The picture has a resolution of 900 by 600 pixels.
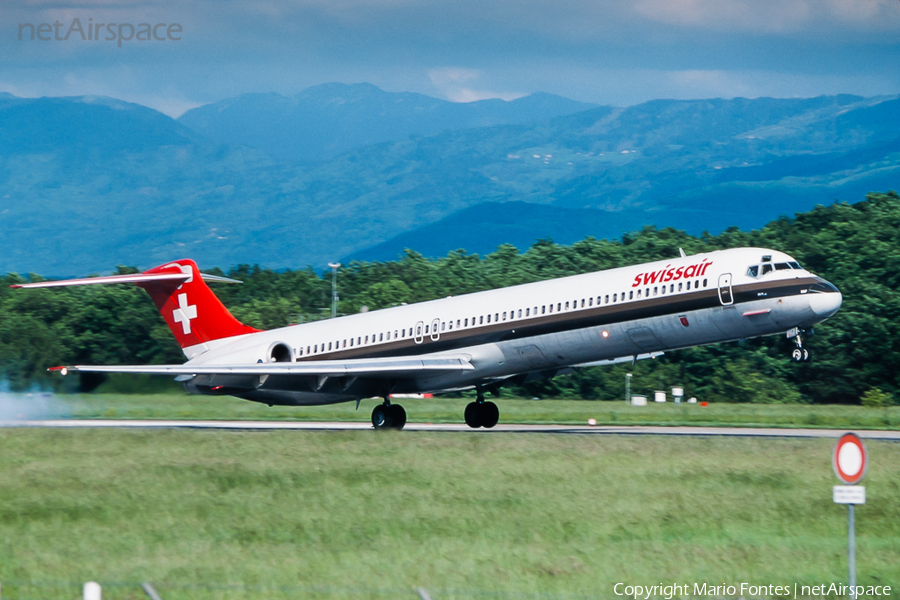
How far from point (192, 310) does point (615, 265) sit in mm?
47977

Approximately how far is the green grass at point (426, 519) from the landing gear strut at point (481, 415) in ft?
28.4

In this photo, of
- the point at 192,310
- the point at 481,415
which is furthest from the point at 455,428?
the point at 192,310

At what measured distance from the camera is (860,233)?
73.8 m

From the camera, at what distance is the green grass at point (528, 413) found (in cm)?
3856

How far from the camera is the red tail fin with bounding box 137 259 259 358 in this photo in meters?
38.2

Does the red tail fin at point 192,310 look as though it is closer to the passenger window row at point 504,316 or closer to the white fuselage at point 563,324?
the white fuselage at point 563,324

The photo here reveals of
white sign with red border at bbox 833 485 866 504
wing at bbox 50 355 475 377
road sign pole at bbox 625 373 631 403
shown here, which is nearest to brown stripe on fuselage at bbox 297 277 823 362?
wing at bbox 50 355 475 377

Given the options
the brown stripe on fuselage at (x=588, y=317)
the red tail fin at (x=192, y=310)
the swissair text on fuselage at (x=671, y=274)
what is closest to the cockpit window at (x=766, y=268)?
the brown stripe on fuselage at (x=588, y=317)

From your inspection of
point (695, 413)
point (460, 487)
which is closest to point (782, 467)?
point (460, 487)

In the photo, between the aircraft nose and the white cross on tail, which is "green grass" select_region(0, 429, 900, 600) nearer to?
the aircraft nose

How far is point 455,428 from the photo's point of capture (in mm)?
36188

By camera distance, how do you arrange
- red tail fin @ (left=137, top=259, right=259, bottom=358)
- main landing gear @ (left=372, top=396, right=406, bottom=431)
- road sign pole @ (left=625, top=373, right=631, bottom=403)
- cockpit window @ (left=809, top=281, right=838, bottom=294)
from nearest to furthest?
cockpit window @ (left=809, top=281, right=838, bottom=294) → main landing gear @ (left=372, top=396, right=406, bottom=431) → red tail fin @ (left=137, top=259, right=259, bottom=358) → road sign pole @ (left=625, top=373, right=631, bottom=403)

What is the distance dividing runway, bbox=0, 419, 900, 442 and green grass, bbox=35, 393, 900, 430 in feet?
2.52

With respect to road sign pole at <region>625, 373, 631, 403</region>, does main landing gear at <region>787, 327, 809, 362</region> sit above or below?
above
